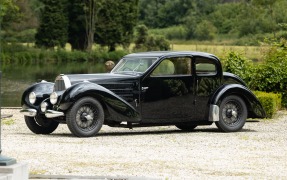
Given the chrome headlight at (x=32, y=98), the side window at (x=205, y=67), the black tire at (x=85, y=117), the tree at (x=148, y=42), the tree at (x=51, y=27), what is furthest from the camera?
the tree at (x=51, y=27)

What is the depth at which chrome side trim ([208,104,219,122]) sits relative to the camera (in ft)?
48.7

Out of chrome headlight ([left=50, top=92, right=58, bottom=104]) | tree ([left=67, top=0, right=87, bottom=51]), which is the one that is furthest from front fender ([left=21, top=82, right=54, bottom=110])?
tree ([left=67, top=0, right=87, bottom=51])

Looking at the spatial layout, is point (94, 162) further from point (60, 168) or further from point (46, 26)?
point (46, 26)

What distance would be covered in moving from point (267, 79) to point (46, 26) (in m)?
55.7

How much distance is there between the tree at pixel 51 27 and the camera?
74.2 metres

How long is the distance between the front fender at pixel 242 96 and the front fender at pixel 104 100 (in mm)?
1508

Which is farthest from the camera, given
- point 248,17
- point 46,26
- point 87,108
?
point 248,17

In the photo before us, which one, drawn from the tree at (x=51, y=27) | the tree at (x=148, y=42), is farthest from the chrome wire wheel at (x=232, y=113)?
the tree at (x=51, y=27)

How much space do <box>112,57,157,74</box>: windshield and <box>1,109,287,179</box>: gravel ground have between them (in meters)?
1.06

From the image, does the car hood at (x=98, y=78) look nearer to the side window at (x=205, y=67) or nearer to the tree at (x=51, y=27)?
the side window at (x=205, y=67)

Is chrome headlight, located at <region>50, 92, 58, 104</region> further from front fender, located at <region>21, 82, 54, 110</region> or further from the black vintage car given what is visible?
front fender, located at <region>21, 82, 54, 110</region>

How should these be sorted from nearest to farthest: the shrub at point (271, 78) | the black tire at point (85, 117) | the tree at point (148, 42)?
the black tire at point (85, 117), the shrub at point (271, 78), the tree at point (148, 42)

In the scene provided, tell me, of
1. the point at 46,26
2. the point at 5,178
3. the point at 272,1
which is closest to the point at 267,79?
the point at 5,178

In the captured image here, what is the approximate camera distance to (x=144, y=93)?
47.3 ft
